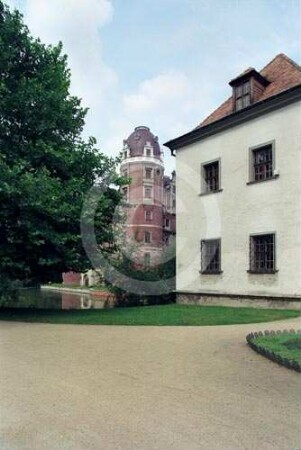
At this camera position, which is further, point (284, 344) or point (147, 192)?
point (147, 192)

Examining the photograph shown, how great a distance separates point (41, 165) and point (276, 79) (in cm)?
1061

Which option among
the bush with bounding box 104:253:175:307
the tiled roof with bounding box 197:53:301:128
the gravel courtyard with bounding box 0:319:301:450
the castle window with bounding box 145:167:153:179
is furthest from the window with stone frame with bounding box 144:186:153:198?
the gravel courtyard with bounding box 0:319:301:450

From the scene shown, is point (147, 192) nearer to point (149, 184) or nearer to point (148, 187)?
point (148, 187)

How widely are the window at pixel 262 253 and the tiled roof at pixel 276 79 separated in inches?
221

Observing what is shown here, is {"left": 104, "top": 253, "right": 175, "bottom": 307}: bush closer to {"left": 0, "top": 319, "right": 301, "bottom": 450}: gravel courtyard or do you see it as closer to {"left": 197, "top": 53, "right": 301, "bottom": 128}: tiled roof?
{"left": 197, "top": 53, "right": 301, "bottom": 128}: tiled roof

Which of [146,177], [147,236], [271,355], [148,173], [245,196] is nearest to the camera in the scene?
[271,355]

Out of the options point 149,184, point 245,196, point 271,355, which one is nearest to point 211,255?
point 245,196

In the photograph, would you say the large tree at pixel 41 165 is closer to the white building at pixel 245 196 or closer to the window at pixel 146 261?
the window at pixel 146 261

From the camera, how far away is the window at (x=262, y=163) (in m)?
17.1

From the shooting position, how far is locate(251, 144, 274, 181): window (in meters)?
17.1

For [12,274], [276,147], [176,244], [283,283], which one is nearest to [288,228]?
[283,283]

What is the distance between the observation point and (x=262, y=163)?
1745 centimetres

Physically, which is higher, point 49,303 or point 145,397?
point 145,397

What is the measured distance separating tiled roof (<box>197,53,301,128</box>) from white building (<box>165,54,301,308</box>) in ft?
0.19
